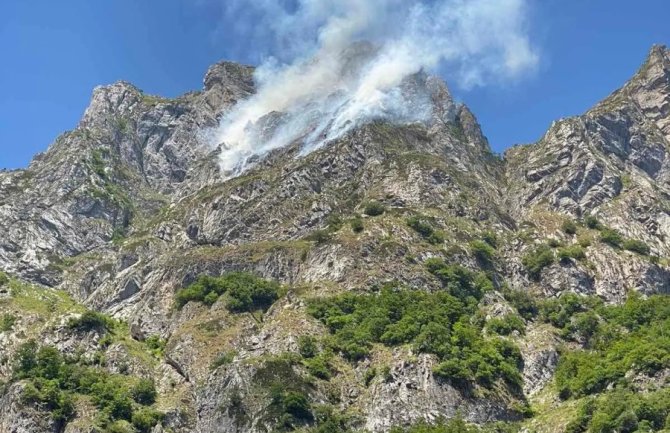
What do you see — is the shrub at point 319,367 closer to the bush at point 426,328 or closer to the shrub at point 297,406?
the bush at point 426,328

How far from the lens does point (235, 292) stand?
146m

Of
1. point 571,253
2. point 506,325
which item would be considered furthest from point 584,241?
point 506,325

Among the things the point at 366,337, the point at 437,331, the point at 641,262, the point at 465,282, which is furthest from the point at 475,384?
the point at 641,262

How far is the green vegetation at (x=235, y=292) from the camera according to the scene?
144500 mm

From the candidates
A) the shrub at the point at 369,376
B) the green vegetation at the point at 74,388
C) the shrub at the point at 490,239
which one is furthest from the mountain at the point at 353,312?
the shrub at the point at 490,239

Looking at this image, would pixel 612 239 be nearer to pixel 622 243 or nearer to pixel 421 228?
pixel 622 243

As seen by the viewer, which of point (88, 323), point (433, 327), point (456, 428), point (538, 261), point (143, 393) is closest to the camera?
point (456, 428)

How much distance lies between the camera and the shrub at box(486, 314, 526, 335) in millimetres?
136500

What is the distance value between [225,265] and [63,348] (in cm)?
3704

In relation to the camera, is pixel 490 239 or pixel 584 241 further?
pixel 490 239

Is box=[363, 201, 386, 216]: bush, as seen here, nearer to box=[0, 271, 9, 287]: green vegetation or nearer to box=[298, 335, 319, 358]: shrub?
box=[298, 335, 319, 358]: shrub

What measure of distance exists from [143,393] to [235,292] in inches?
1159

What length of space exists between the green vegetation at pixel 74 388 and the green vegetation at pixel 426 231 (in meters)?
65.4

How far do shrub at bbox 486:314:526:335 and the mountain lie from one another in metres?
0.39
